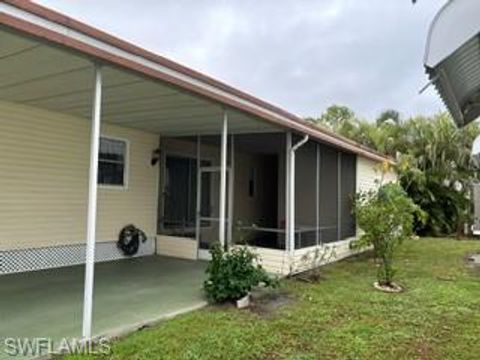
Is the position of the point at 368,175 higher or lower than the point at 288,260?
higher

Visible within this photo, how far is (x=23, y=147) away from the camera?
27.0ft

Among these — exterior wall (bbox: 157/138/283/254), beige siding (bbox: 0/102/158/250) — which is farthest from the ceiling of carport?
exterior wall (bbox: 157/138/283/254)

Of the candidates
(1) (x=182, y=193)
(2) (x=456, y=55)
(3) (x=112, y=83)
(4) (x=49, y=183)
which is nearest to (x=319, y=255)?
(1) (x=182, y=193)

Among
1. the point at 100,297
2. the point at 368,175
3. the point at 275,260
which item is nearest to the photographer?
the point at 100,297

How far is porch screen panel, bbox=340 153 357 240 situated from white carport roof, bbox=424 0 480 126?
24.0 ft

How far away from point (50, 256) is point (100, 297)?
2.67 meters

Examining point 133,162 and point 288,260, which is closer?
point 288,260

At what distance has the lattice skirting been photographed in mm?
8070

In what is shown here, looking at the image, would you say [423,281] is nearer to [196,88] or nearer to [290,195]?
[290,195]

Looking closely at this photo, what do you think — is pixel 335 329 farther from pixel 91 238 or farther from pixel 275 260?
pixel 275 260

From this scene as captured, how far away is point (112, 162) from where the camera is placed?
1009 cm

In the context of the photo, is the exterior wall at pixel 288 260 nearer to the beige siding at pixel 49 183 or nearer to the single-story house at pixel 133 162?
the single-story house at pixel 133 162

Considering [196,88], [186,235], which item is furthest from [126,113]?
[186,235]

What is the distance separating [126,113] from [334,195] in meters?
5.28
